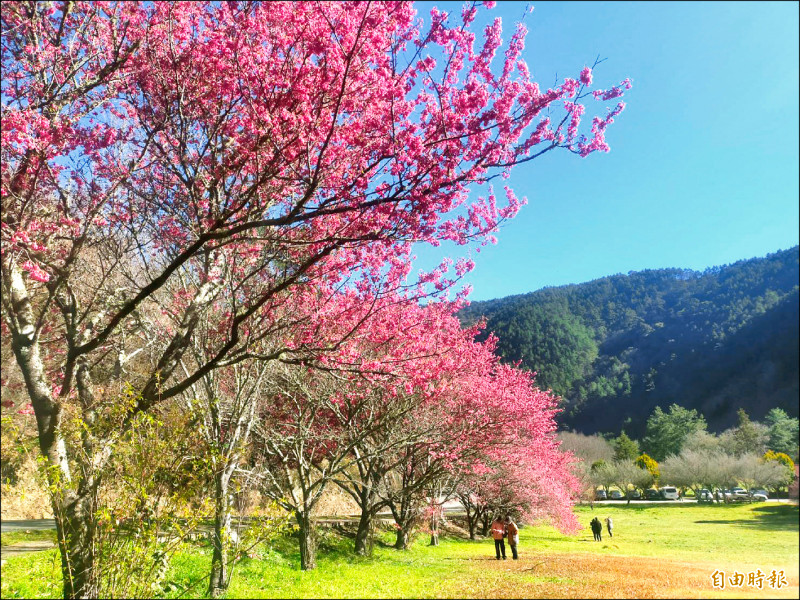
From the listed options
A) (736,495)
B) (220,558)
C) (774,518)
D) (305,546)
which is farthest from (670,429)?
(305,546)

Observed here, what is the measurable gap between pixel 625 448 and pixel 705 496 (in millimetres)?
1933

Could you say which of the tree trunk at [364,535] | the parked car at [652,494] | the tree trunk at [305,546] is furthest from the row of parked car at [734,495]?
the tree trunk at [364,535]

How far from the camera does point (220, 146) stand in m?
5.73

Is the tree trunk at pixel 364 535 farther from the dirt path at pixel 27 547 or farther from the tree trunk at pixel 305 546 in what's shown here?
the dirt path at pixel 27 547

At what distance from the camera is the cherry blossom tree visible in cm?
459

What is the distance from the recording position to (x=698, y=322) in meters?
8.55

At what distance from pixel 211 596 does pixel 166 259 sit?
17.4 feet

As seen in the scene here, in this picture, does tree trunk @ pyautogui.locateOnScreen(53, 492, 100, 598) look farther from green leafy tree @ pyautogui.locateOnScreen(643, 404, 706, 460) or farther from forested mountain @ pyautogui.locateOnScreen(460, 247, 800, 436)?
green leafy tree @ pyautogui.locateOnScreen(643, 404, 706, 460)

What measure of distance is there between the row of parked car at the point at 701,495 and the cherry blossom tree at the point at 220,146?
3.92m

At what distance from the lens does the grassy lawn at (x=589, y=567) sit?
4117 millimetres

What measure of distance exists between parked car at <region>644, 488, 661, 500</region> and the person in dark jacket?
3.58 ft

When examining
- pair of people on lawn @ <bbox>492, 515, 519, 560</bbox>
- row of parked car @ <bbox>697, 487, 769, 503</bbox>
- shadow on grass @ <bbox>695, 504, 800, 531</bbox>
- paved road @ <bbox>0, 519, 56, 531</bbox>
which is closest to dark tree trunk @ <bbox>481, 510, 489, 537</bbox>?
pair of people on lawn @ <bbox>492, 515, 519, 560</bbox>

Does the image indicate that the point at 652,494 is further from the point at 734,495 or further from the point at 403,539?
the point at 403,539

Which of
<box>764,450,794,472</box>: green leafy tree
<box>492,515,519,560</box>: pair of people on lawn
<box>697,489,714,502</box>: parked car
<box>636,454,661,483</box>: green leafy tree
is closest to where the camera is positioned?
<box>764,450,794,472</box>: green leafy tree
